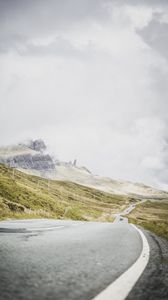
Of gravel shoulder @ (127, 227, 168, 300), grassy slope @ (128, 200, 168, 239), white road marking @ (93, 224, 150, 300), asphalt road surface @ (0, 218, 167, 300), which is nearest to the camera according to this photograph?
asphalt road surface @ (0, 218, 167, 300)

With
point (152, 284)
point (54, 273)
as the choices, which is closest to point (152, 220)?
point (152, 284)

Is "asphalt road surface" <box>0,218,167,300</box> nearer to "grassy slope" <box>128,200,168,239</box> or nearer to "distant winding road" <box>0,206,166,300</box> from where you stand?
"distant winding road" <box>0,206,166,300</box>

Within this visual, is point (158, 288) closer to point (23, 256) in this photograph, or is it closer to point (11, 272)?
point (11, 272)

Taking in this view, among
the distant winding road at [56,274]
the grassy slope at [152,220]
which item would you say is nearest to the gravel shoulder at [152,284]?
the distant winding road at [56,274]

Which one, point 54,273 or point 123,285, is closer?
point 123,285

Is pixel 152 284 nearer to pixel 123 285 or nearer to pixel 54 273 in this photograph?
pixel 123 285

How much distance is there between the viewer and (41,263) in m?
5.30

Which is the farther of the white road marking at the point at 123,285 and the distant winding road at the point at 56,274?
the white road marking at the point at 123,285

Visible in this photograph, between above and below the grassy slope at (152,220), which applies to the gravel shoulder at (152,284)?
above

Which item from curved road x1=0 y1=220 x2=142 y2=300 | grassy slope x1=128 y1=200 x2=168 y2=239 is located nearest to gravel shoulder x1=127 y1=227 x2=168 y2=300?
curved road x1=0 y1=220 x2=142 y2=300

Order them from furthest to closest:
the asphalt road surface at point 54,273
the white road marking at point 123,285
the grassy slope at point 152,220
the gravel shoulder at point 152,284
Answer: the grassy slope at point 152,220 < the gravel shoulder at point 152,284 < the white road marking at point 123,285 < the asphalt road surface at point 54,273

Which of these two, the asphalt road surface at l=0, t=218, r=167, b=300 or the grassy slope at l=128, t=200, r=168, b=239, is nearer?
the asphalt road surface at l=0, t=218, r=167, b=300

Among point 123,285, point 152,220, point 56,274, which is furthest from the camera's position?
point 152,220

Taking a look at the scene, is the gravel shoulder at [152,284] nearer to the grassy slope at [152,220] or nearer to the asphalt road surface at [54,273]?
the asphalt road surface at [54,273]
